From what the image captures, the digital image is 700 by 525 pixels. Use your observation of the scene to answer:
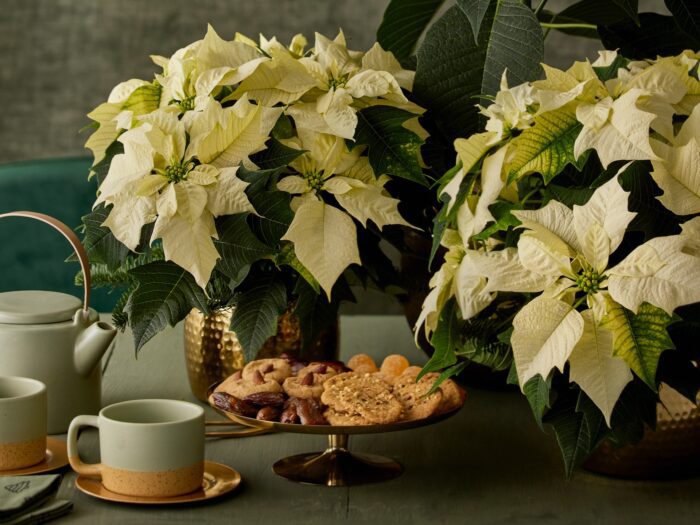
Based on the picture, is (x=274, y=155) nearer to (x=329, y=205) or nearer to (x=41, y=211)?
(x=329, y=205)

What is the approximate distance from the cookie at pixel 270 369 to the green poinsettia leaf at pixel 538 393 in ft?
0.79

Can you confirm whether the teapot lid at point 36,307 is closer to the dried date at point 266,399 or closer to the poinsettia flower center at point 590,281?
the dried date at point 266,399

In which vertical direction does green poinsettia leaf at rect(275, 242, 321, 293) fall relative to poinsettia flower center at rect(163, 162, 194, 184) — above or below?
below

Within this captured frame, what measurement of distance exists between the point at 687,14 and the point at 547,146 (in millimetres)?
306

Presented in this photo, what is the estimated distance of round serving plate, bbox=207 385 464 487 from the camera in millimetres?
776

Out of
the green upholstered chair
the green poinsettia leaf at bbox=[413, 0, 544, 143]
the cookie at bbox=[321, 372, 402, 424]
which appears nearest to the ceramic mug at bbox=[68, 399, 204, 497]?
the cookie at bbox=[321, 372, 402, 424]

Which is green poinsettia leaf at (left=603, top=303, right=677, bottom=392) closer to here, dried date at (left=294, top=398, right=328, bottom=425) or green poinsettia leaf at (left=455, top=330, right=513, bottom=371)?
green poinsettia leaf at (left=455, top=330, right=513, bottom=371)

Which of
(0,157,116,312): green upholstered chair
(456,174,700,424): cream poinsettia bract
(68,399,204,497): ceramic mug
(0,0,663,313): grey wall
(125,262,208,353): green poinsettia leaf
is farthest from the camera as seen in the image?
(0,0,663,313): grey wall

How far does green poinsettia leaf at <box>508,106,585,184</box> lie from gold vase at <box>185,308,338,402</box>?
31 cm

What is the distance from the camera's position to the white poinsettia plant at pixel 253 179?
842mm

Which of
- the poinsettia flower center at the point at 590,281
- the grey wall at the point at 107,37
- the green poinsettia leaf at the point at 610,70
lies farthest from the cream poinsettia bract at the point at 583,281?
the grey wall at the point at 107,37

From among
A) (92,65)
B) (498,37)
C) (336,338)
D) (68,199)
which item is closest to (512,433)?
(336,338)

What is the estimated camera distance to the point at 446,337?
0.77 metres

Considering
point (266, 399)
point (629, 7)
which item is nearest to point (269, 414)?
point (266, 399)
